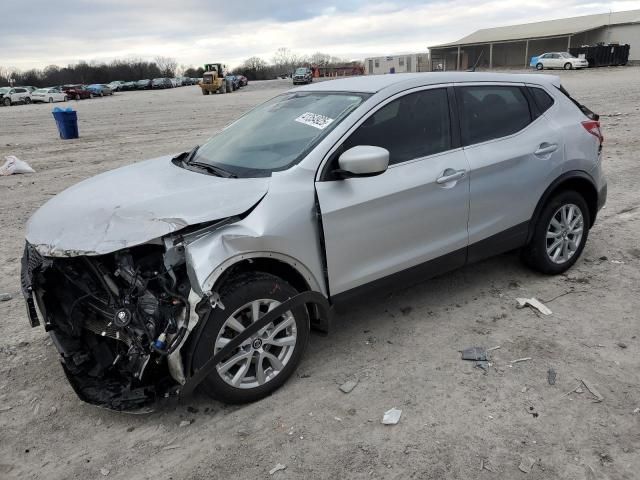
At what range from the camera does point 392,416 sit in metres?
2.95

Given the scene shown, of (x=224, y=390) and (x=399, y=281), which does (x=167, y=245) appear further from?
(x=399, y=281)

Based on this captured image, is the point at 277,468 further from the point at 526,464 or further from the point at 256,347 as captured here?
the point at 526,464

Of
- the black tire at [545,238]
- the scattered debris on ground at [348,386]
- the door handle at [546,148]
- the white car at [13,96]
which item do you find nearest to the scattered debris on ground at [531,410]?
the scattered debris on ground at [348,386]

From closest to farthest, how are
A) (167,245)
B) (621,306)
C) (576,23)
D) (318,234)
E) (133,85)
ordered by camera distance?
(167,245) < (318,234) < (621,306) < (576,23) < (133,85)

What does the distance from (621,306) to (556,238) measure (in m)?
0.77

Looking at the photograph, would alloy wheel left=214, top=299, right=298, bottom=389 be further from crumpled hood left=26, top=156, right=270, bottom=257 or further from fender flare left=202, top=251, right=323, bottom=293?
crumpled hood left=26, top=156, right=270, bottom=257

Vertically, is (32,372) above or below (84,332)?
below

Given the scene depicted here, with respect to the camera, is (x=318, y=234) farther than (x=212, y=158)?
No

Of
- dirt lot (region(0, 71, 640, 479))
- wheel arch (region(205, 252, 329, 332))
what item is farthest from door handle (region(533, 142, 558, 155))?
wheel arch (region(205, 252, 329, 332))

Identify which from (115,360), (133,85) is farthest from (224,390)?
(133,85)

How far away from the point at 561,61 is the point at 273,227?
49.8 meters

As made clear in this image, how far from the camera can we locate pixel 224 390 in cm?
295

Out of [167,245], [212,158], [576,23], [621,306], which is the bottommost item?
[621,306]

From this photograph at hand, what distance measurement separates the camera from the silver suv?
2.81 meters
